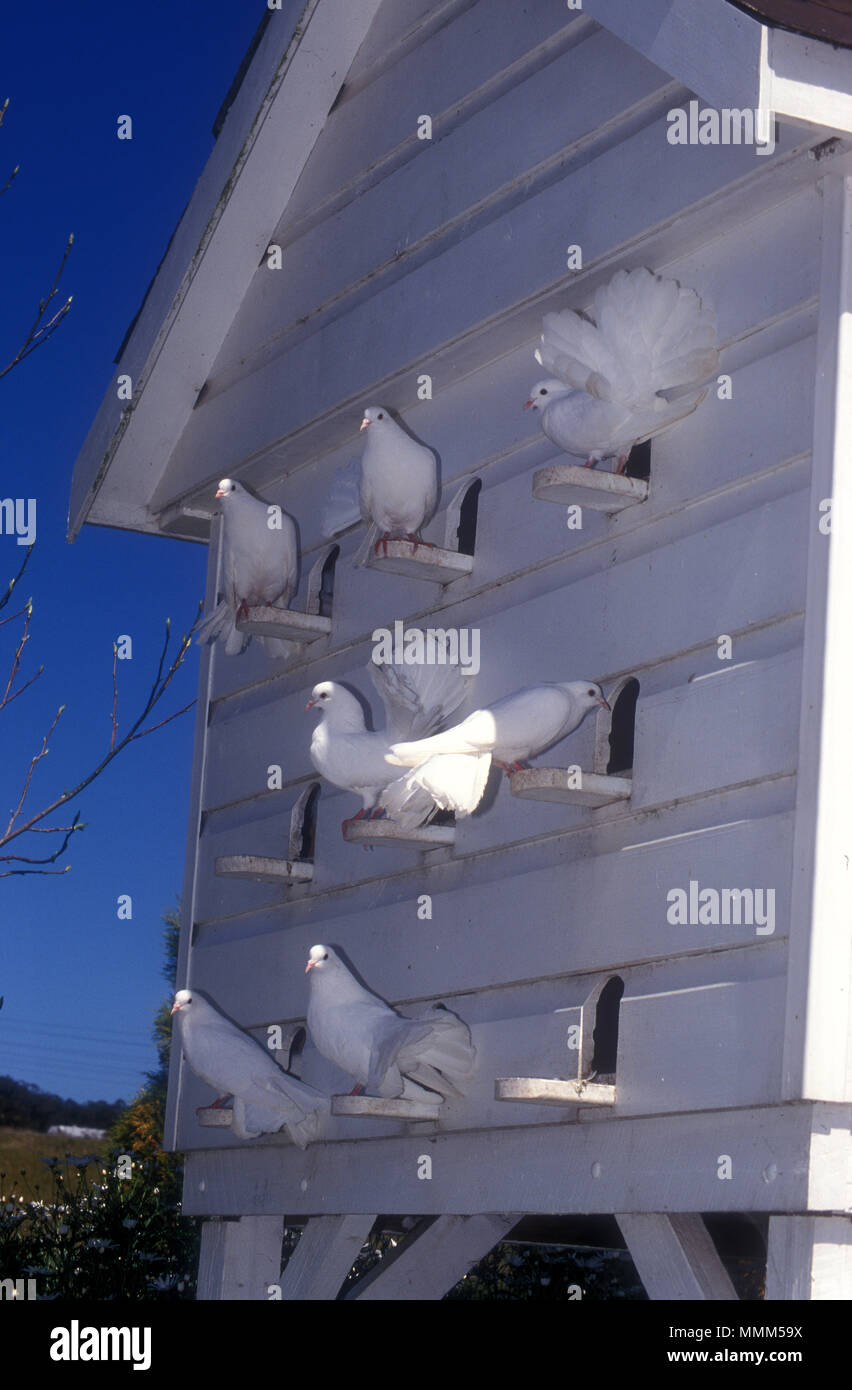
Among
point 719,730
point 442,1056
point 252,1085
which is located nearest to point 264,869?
point 252,1085

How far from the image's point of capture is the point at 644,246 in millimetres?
4398

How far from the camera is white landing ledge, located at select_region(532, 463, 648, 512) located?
424cm

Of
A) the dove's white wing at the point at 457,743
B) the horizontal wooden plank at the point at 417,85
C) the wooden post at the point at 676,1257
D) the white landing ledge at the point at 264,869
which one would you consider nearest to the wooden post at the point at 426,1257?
the white landing ledge at the point at 264,869

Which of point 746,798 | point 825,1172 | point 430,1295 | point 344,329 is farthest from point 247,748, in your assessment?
point 825,1172

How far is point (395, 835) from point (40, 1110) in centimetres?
1014

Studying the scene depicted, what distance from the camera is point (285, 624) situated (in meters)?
5.72

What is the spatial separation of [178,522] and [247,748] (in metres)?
1.16

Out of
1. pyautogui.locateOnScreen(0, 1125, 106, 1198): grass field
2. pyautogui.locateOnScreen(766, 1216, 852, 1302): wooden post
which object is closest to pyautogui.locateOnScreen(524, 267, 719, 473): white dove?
pyautogui.locateOnScreen(766, 1216, 852, 1302): wooden post

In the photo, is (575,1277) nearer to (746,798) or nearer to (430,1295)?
(430,1295)

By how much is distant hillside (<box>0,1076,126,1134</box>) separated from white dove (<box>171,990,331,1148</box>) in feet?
27.8

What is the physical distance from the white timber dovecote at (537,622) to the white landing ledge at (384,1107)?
0.05 feet

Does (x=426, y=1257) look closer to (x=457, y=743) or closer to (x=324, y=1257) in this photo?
(x=324, y=1257)
